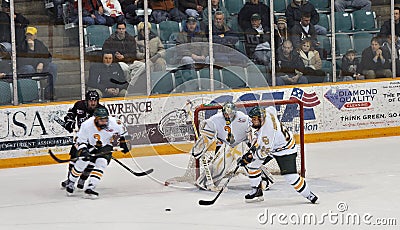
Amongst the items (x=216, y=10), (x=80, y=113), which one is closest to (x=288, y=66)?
(x=216, y=10)

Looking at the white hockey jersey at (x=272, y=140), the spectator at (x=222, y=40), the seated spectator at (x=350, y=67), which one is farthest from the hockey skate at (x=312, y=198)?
the seated spectator at (x=350, y=67)

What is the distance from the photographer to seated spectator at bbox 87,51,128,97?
1125 cm

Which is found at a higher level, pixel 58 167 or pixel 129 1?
pixel 129 1

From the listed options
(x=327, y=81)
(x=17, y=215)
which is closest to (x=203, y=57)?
(x=327, y=81)

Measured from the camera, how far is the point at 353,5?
41.5 ft

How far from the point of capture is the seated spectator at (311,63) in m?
12.3

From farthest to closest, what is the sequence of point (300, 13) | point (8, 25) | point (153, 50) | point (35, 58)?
point (300, 13)
point (153, 50)
point (35, 58)
point (8, 25)

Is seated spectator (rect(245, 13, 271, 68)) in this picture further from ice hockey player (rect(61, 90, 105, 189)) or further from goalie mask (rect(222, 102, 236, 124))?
ice hockey player (rect(61, 90, 105, 189))

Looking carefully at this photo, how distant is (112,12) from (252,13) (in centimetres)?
173

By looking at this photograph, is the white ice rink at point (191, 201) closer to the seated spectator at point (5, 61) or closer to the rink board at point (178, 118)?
the rink board at point (178, 118)

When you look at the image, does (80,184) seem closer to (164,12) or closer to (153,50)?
(153,50)

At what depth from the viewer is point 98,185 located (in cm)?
975

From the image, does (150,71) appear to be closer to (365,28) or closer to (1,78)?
(1,78)

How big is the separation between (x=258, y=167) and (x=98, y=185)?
1.78 meters
